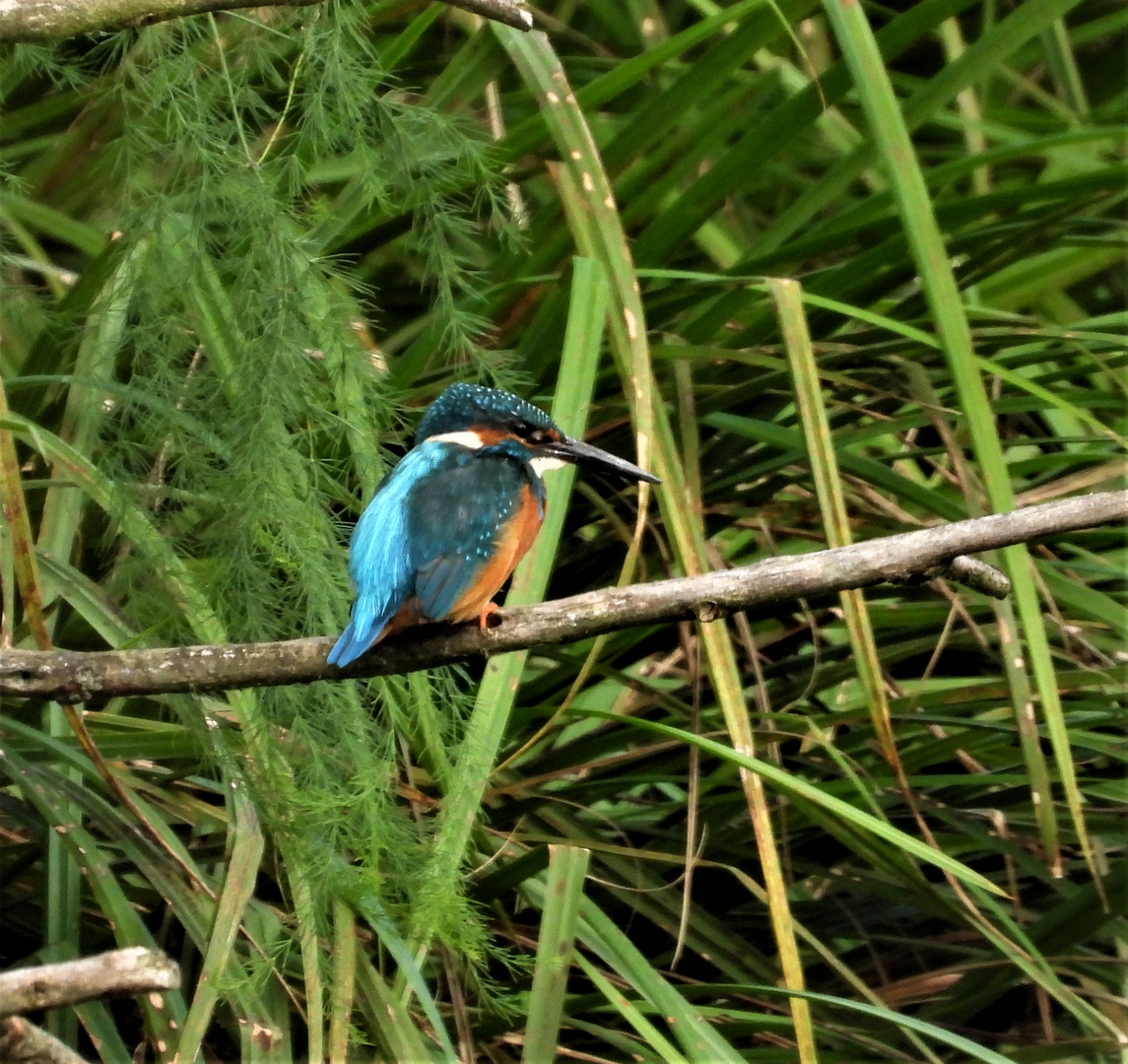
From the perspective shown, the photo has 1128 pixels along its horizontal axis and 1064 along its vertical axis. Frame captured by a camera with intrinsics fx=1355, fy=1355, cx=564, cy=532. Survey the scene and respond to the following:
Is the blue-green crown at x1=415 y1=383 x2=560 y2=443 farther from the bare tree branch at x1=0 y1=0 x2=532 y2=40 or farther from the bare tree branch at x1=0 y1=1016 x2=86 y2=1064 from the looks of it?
the bare tree branch at x1=0 y1=1016 x2=86 y2=1064

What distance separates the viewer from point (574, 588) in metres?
1.96

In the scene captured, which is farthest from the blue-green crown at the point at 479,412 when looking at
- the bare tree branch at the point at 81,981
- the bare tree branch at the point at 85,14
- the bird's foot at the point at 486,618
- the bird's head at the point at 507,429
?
the bare tree branch at the point at 81,981

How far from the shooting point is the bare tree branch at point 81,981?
85 cm

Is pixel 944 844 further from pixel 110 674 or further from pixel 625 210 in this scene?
pixel 110 674

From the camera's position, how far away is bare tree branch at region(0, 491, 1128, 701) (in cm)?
119

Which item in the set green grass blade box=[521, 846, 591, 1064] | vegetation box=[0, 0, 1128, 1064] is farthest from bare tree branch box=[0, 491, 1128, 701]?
green grass blade box=[521, 846, 591, 1064]

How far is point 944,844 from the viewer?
71.8 inches

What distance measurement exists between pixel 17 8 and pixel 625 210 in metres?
1.08

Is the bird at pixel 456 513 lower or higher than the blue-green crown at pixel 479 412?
lower

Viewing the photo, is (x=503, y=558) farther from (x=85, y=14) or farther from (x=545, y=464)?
(x=85, y=14)

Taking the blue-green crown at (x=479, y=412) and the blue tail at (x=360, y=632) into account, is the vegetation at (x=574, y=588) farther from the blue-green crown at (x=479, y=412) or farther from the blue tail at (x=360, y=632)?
the blue tail at (x=360, y=632)

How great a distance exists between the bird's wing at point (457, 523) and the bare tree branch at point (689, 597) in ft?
0.49

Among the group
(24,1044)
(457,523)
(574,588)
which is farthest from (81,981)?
(574,588)

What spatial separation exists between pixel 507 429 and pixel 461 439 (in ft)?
0.18
